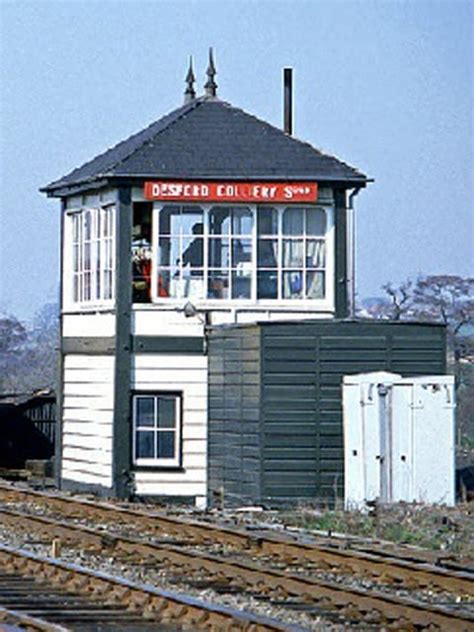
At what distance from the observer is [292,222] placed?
25.9 meters

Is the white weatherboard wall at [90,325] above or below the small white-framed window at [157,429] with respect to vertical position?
above

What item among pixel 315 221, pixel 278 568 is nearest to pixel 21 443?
pixel 315 221

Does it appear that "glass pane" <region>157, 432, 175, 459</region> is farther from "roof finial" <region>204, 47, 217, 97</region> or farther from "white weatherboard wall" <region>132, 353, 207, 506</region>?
"roof finial" <region>204, 47, 217, 97</region>

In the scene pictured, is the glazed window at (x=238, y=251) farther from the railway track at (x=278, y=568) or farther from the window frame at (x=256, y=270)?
the railway track at (x=278, y=568)

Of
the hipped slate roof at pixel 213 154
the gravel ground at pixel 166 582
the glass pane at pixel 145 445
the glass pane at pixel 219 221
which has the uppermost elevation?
the hipped slate roof at pixel 213 154

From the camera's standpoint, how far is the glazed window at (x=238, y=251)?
25781mm

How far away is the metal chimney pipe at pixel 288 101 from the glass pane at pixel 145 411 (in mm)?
5559

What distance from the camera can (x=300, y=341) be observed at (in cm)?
2277

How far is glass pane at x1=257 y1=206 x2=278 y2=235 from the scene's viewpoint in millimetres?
25797

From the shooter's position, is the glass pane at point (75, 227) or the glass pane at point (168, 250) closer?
the glass pane at point (168, 250)

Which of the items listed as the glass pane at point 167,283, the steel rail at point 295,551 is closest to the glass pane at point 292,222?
the glass pane at point 167,283

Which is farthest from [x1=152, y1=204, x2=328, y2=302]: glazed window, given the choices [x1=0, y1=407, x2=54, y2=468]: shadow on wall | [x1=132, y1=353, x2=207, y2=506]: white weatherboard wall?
[x1=0, y1=407, x2=54, y2=468]: shadow on wall

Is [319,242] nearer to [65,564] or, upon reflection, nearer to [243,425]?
[243,425]

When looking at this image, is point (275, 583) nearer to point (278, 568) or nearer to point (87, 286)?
point (278, 568)
